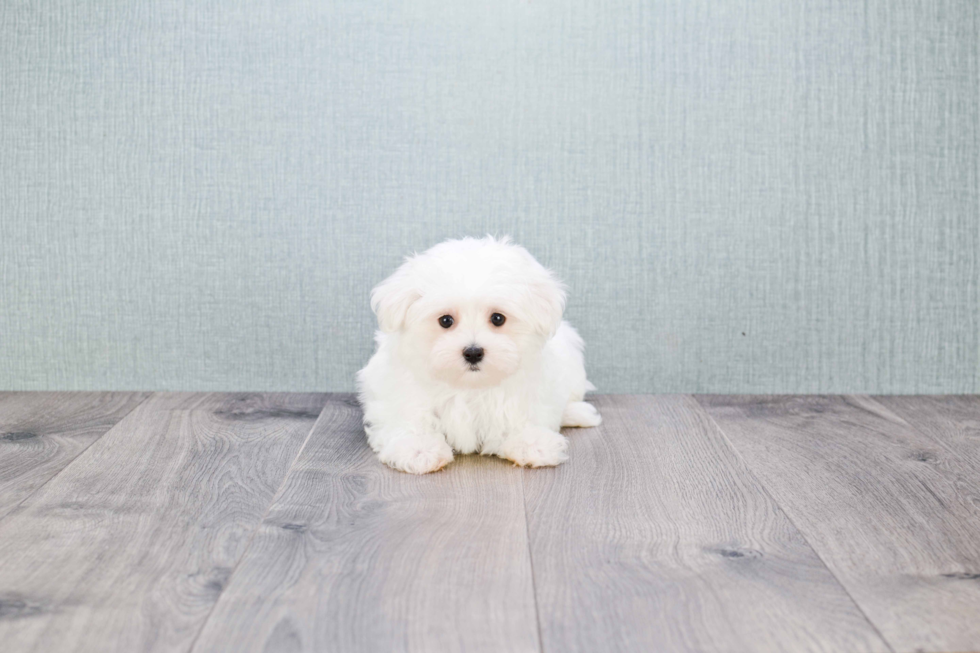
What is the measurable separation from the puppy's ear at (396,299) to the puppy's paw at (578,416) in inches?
21.7

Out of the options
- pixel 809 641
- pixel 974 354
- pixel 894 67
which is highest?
pixel 894 67

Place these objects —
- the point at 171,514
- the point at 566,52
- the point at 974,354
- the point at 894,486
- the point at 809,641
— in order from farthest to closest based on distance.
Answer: the point at 974,354, the point at 566,52, the point at 894,486, the point at 171,514, the point at 809,641

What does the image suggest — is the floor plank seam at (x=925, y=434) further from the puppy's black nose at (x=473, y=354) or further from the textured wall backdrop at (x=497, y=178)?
the puppy's black nose at (x=473, y=354)

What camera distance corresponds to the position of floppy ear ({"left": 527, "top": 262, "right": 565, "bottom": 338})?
179cm

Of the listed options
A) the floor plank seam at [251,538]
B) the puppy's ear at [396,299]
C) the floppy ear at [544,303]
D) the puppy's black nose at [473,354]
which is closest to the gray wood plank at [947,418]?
the floppy ear at [544,303]

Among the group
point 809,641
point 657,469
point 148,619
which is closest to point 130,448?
point 148,619

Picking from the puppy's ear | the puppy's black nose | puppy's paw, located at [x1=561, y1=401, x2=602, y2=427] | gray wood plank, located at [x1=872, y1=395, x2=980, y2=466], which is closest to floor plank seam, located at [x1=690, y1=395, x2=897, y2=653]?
puppy's paw, located at [x1=561, y1=401, x2=602, y2=427]

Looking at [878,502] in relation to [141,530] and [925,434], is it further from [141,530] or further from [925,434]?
[141,530]

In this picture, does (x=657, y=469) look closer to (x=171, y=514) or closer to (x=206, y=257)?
Result: (x=171, y=514)

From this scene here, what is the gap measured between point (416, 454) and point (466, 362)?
0.23m

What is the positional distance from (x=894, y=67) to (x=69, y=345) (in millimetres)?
2543

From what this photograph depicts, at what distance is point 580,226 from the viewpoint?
2.40 metres

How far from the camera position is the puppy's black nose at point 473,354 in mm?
1727

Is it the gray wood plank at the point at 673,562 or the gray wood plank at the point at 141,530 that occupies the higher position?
the gray wood plank at the point at 141,530
